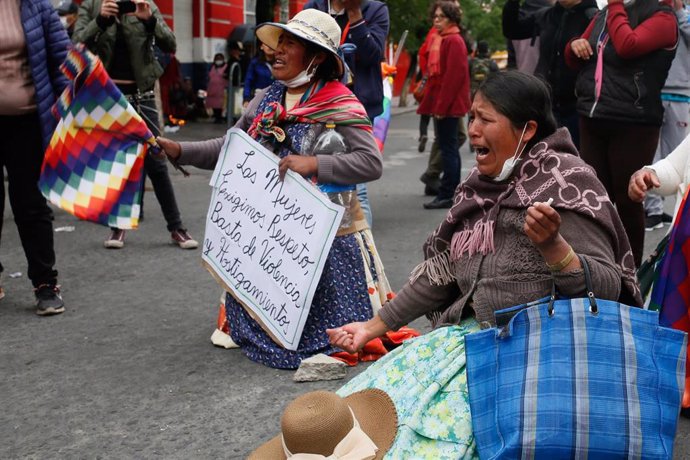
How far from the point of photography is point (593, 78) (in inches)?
204

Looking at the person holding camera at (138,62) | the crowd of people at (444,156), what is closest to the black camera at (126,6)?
the crowd of people at (444,156)

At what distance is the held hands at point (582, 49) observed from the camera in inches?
205

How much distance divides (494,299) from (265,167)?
5.77 ft

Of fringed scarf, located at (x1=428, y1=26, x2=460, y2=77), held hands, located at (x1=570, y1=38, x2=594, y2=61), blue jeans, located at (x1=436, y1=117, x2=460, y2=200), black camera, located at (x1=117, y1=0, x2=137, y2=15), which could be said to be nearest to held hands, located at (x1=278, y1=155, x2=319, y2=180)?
held hands, located at (x1=570, y1=38, x2=594, y2=61)

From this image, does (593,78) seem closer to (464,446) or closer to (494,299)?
(494,299)

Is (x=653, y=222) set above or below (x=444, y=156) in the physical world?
below

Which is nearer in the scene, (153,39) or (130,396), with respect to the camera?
(130,396)

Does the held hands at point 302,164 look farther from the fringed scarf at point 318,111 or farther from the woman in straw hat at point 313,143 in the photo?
the fringed scarf at point 318,111

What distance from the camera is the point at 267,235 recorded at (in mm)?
4059

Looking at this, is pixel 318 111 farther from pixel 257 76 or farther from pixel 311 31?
pixel 257 76

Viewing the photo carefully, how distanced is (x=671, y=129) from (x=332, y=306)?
4.30 metres

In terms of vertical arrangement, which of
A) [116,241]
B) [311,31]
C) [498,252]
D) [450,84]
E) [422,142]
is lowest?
[422,142]

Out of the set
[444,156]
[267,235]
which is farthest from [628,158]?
[444,156]

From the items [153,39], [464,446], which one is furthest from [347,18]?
[464,446]
